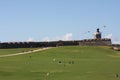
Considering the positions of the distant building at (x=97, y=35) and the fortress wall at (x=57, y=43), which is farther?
the distant building at (x=97, y=35)

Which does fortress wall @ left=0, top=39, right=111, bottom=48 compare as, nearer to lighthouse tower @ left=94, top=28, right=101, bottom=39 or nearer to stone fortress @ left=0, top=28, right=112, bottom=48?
stone fortress @ left=0, top=28, right=112, bottom=48

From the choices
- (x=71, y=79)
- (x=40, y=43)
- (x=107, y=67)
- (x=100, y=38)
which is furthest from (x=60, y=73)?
(x=100, y=38)

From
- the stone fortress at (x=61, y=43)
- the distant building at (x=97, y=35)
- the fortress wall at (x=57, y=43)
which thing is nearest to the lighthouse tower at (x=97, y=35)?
the distant building at (x=97, y=35)

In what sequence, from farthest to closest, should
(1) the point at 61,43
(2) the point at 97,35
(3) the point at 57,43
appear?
(2) the point at 97,35 < (1) the point at 61,43 < (3) the point at 57,43

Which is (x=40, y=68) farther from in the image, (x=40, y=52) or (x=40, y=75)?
(x=40, y=52)

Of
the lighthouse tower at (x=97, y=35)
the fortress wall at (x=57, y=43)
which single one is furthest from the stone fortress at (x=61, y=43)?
the lighthouse tower at (x=97, y=35)

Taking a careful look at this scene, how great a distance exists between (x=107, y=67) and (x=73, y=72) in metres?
6.86

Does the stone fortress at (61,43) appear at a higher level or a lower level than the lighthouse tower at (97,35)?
lower

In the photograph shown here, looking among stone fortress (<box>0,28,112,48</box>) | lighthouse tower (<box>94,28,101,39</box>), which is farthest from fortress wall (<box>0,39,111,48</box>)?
lighthouse tower (<box>94,28,101,39</box>)

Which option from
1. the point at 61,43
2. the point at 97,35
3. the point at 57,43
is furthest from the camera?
the point at 97,35

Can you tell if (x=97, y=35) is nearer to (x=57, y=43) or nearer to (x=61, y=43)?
(x=61, y=43)

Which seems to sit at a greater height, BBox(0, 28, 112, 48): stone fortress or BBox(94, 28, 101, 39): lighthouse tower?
BBox(94, 28, 101, 39): lighthouse tower

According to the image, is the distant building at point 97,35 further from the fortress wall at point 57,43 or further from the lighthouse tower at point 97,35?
the fortress wall at point 57,43

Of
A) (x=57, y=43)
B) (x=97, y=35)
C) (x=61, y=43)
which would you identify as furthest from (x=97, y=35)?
(x=57, y=43)
